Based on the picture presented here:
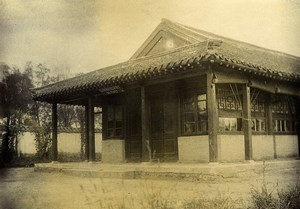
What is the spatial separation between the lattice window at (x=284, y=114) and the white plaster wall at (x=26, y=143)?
28.0 feet

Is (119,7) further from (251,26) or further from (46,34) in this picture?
(251,26)

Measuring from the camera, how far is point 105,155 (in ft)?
36.0

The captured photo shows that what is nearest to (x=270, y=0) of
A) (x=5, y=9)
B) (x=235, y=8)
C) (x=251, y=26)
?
(x=235, y=8)

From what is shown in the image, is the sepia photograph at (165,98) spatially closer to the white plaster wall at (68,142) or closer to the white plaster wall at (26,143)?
the white plaster wall at (26,143)

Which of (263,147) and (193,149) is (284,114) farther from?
(193,149)

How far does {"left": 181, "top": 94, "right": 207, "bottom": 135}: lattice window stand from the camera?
8375 mm

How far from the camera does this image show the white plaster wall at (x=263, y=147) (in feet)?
28.9

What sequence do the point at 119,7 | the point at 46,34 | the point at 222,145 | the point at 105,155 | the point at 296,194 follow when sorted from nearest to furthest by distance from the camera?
the point at 296,194
the point at 119,7
the point at 46,34
the point at 222,145
the point at 105,155

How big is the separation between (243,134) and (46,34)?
477 cm

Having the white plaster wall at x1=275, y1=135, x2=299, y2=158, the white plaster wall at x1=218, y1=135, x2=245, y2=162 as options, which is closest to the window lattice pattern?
the white plaster wall at x1=218, y1=135, x2=245, y2=162

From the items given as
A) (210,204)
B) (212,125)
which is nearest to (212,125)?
(212,125)

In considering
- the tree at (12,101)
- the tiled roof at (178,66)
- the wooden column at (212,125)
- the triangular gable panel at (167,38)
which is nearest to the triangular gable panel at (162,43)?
the triangular gable panel at (167,38)

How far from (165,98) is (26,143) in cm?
697

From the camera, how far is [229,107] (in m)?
8.45
